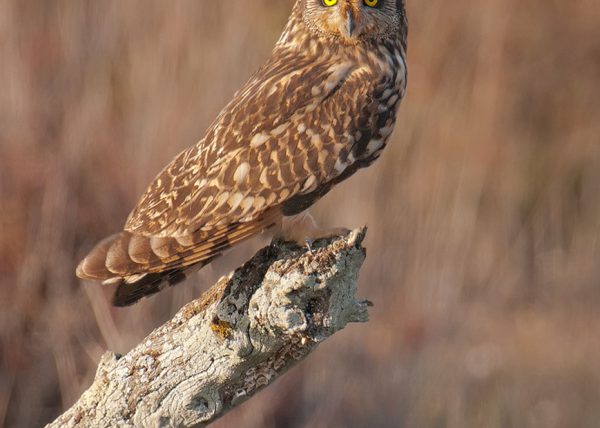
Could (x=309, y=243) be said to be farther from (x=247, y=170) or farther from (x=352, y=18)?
(x=352, y=18)

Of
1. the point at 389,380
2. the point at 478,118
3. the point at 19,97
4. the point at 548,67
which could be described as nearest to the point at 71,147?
the point at 19,97

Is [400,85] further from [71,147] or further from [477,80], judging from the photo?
[477,80]

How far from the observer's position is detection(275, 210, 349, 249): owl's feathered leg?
11.2 feet

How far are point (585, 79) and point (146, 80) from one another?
3599 millimetres

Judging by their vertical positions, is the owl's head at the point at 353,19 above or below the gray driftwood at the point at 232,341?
above

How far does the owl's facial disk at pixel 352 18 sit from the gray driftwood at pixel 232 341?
2.95ft

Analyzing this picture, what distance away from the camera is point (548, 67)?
8.21m

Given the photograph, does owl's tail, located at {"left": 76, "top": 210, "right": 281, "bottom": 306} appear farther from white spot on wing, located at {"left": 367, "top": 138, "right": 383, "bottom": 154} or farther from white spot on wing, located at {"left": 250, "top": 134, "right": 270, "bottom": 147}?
white spot on wing, located at {"left": 367, "top": 138, "right": 383, "bottom": 154}

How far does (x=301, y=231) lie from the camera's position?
3.46 m

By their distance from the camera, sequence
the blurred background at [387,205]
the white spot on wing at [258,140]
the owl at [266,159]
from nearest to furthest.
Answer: the owl at [266,159]
the white spot on wing at [258,140]
the blurred background at [387,205]

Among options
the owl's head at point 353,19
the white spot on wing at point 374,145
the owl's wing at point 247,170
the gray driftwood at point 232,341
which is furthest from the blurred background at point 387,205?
the gray driftwood at point 232,341

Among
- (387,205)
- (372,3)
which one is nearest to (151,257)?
(372,3)

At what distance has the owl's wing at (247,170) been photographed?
339 cm

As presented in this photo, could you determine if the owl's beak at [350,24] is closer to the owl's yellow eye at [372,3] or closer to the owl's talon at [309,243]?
the owl's yellow eye at [372,3]
